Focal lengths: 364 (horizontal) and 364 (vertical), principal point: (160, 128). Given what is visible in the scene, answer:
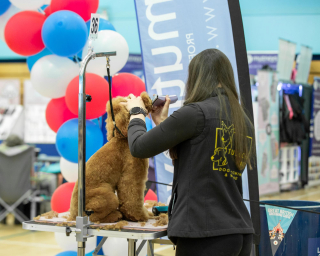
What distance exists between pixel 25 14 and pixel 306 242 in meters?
2.13

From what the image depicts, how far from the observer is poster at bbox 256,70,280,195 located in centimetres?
612

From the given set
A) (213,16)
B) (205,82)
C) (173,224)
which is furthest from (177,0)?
(173,224)

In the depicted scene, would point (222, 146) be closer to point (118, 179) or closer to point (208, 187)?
point (208, 187)

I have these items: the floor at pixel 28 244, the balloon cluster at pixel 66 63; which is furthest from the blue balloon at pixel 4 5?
the floor at pixel 28 244

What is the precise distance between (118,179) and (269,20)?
22.7 feet

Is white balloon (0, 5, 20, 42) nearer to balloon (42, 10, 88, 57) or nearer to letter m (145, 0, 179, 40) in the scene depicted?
balloon (42, 10, 88, 57)

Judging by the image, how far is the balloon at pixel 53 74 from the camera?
2.36m

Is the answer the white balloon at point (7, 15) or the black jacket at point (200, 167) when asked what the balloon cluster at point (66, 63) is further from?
the black jacket at point (200, 167)

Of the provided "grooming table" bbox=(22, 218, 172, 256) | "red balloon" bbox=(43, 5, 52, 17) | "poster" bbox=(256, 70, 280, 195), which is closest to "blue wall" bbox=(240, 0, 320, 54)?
"poster" bbox=(256, 70, 280, 195)

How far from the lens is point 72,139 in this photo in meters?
2.26

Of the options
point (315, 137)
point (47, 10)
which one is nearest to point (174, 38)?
point (47, 10)

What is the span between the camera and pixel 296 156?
7035 mm

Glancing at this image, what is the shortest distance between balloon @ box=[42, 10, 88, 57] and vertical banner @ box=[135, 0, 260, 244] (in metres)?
0.43

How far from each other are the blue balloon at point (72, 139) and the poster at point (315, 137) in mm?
6220
